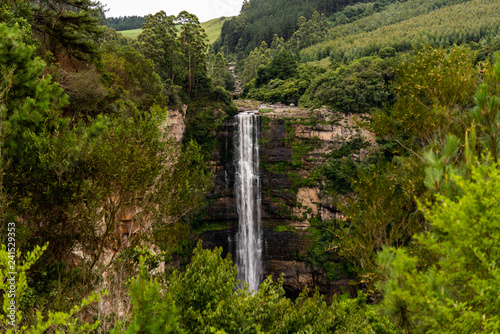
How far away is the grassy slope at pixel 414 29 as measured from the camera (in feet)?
134

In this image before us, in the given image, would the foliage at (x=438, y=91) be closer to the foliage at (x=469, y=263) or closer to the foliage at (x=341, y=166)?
the foliage at (x=469, y=263)

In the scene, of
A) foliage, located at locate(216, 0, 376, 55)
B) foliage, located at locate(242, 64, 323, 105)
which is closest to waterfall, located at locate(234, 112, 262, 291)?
foliage, located at locate(242, 64, 323, 105)

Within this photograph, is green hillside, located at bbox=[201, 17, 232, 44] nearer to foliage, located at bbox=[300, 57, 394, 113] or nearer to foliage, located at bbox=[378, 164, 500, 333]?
foliage, located at bbox=[300, 57, 394, 113]

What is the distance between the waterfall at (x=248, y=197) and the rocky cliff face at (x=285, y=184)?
0.66m

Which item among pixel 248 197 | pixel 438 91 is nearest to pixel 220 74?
pixel 248 197

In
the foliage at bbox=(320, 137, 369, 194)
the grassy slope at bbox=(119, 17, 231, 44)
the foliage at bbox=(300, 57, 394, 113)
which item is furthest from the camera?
the grassy slope at bbox=(119, 17, 231, 44)

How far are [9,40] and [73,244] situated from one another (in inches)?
198

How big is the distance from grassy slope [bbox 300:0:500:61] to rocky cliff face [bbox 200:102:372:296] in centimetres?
1619

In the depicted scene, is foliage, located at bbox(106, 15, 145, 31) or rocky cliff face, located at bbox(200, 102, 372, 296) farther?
foliage, located at bbox(106, 15, 145, 31)

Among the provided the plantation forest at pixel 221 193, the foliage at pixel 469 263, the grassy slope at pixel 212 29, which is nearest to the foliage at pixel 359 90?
the plantation forest at pixel 221 193

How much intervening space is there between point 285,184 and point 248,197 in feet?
13.8

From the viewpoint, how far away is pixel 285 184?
3066cm

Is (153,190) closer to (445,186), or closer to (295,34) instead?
(445,186)

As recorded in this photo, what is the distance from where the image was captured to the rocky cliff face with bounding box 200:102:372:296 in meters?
29.7
